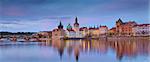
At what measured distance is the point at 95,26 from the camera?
13.6 feet

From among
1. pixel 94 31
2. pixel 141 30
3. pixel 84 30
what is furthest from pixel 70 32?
pixel 141 30

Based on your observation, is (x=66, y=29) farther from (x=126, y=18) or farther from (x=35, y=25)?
(x=126, y=18)

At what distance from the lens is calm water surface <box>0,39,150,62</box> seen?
4.08m

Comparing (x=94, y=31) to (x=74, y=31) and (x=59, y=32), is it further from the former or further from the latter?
(x=59, y=32)

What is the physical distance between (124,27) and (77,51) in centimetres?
55

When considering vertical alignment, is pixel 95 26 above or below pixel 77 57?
above

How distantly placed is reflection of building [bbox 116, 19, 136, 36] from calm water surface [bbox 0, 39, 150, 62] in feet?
0.26

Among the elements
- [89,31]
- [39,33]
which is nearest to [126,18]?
[89,31]

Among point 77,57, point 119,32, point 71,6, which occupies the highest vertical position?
point 71,6

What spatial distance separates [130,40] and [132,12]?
0.29 meters

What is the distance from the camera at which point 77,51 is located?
4.11 meters

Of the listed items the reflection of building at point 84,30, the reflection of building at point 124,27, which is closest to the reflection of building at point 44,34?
the reflection of building at point 84,30

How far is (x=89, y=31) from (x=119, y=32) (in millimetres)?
317

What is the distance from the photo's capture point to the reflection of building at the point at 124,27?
4109mm
